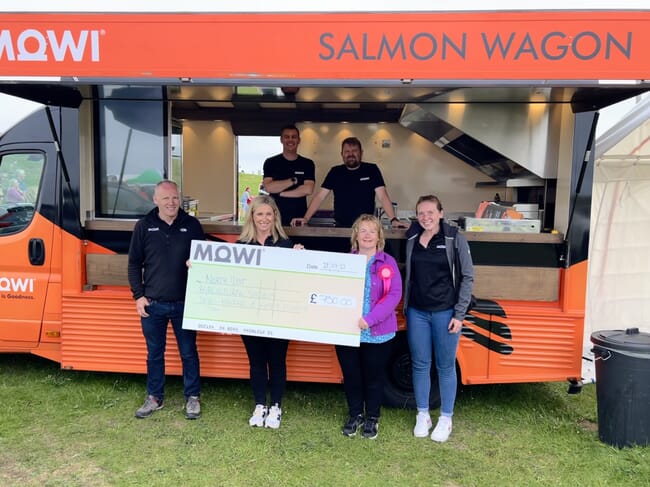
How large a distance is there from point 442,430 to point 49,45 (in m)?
3.30

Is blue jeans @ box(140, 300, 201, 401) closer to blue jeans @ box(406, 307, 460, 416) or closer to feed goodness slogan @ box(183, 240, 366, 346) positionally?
feed goodness slogan @ box(183, 240, 366, 346)

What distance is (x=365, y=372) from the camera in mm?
3422

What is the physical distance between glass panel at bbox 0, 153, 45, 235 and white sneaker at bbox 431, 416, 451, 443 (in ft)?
10.9

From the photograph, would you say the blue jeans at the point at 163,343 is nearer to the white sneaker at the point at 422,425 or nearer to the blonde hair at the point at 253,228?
the blonde hair at the point at 253,228

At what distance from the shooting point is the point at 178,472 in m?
3.01

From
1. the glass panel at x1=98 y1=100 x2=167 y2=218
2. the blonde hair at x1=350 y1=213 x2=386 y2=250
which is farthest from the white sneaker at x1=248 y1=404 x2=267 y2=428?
the glass panel at x1=98 y1=100 x2=167 y2=218

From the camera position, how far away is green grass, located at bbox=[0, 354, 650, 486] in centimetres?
300

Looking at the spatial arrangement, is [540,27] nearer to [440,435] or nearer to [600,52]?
[600,52]

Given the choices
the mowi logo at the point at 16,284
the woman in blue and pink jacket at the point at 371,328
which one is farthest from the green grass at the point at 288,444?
the mowi logo at the point at 16,284

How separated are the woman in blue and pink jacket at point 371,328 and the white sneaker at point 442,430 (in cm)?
38

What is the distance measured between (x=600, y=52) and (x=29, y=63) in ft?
10.1

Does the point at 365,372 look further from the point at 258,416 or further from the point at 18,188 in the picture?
the point at 18,188

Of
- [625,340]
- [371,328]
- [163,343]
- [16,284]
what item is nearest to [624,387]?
[625,340]

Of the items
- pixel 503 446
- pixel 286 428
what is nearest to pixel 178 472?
pixel 286 428
